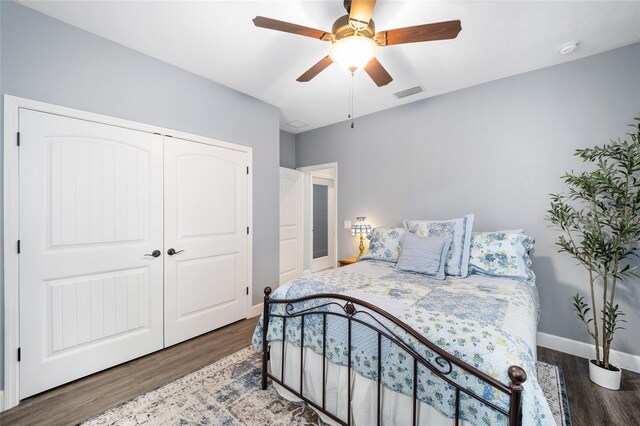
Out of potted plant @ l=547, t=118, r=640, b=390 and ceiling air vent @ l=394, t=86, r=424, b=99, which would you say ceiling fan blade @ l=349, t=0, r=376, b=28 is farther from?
potted plant @ l=547, t=118, r=640, b=390

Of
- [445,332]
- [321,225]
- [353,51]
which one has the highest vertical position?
[353,51]

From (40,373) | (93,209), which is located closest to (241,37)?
(93,209)

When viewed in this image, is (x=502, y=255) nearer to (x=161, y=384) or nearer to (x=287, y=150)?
(x=161, y=384)

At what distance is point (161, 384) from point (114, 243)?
1.20 meters

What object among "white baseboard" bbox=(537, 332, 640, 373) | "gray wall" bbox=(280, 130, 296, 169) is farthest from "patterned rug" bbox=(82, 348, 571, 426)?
"gray wall" bbox=(280, 130, 296, 169)

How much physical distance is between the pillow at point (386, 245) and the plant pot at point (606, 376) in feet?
5.52

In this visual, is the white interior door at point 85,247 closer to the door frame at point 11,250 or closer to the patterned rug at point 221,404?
the door frame at point 11,250

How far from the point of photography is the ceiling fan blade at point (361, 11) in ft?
4.79

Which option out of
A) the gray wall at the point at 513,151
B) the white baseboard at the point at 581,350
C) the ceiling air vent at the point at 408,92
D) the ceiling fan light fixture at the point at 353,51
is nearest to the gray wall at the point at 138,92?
the gray wall at the point at 513,151

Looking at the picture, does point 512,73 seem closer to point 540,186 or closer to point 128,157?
point 540,186

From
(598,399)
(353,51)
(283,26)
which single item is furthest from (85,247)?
(598,399)

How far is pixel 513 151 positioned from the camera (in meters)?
2.79

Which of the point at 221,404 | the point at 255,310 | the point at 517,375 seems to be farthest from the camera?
the point at 255,310

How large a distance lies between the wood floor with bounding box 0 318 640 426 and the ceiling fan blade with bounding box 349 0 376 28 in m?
2.78
